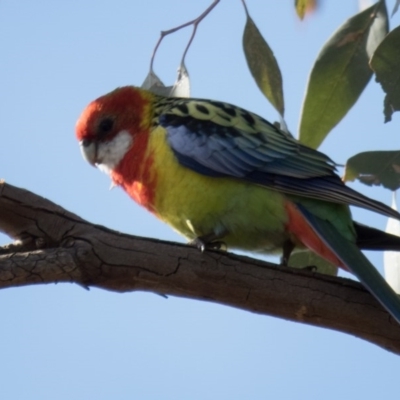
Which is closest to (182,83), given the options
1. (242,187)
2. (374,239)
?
(242,187)

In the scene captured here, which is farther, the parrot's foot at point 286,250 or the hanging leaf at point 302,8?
the hanging leaf at point 302,8

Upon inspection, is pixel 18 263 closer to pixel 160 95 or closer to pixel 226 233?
pixel 226 233

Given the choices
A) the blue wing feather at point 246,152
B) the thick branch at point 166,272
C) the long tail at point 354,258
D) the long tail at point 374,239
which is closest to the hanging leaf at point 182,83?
the blue wing feather at point 246,152

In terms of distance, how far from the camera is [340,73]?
12.5ft

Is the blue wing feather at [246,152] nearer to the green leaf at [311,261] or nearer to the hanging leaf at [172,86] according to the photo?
the hanging leaf at [172,86]

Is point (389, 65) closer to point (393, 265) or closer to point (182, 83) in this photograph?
point (393, 265)

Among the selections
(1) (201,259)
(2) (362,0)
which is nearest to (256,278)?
(1) (201,259)

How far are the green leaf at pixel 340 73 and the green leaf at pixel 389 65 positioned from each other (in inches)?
13.2

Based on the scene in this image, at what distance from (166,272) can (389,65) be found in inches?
47.2

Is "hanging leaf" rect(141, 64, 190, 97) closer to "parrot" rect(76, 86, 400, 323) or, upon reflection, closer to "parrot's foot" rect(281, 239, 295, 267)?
"parrot" rect(76, 86, 400, 323)

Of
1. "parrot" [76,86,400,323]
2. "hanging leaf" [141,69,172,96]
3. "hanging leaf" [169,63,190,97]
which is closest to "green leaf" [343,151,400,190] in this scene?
"parrot" [76,86,400,323]

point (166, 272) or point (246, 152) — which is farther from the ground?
point (246, 152)

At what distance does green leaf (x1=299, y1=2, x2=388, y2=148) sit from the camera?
3.76 m

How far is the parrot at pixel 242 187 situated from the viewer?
10.9 feet
